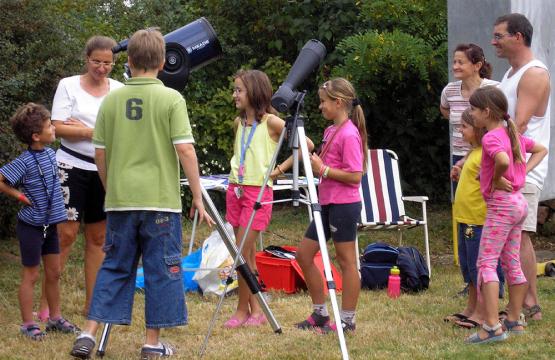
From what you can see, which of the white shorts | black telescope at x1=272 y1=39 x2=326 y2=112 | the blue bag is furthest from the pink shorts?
the white shorts

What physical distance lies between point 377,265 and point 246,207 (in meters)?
1.47

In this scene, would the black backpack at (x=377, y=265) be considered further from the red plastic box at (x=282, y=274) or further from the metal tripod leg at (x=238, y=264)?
the metal tripod leg at (x=238, y=264)

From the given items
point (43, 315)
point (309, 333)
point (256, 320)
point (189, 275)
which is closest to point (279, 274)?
point (189, 275)

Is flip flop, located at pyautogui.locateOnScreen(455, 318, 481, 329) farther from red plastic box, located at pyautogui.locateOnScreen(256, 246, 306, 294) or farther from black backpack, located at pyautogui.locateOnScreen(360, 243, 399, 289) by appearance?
red plastic box, located at pyautogui.locateOnScreen(256, 246, 306, 294)

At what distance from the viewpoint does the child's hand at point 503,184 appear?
4621 mm

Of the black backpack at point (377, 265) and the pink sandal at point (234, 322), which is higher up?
the pink sandal at point (234, 322)

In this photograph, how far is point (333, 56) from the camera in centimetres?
891

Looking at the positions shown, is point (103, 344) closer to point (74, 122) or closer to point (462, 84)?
point (74, 122)

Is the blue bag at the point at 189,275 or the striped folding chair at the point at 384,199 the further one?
the striped folding chair at the point at 384,199

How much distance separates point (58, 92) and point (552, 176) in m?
4.00

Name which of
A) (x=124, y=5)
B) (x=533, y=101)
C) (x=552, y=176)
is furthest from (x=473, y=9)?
(x=124, y=5)

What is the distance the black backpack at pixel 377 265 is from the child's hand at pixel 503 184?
1.79 m

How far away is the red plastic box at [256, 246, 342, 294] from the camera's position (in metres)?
6.21

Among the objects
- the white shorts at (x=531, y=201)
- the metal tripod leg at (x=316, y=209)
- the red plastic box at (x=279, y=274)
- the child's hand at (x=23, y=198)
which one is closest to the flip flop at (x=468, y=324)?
the white shorts at (x=531, y=201)
